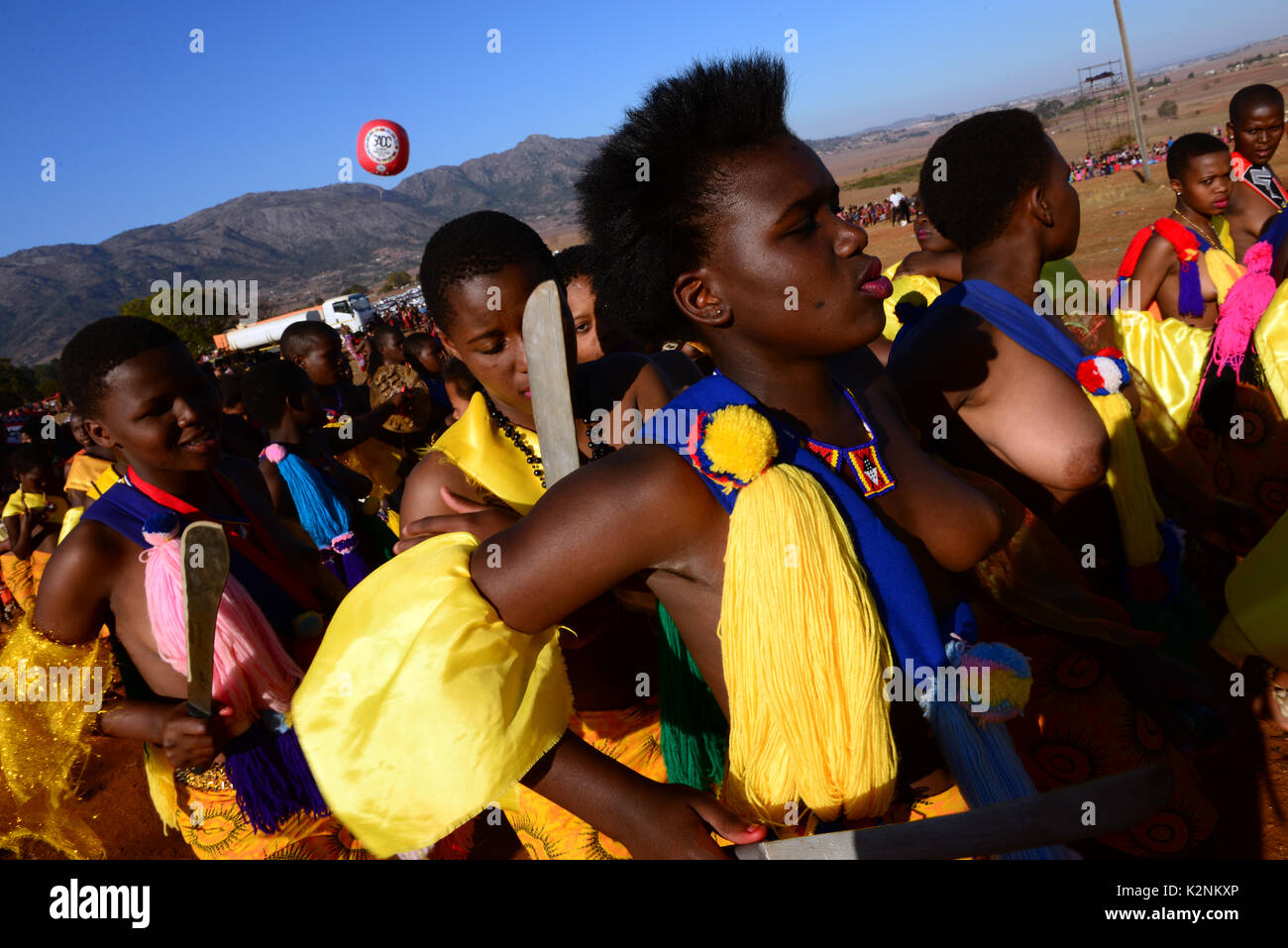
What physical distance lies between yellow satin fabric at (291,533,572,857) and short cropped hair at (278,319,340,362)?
17.0ft

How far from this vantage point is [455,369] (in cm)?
582

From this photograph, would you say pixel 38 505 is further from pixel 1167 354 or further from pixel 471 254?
pixel 1167 354

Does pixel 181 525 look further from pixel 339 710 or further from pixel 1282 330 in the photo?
pixel 1282 330

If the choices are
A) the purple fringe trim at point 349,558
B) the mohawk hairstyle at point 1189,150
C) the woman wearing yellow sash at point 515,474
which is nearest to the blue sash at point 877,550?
the woman wearing yellow sash at point 515,474

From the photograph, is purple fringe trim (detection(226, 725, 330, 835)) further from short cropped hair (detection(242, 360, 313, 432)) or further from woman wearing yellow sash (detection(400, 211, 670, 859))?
short cropped hair (detection(242, 360, 313, 432))

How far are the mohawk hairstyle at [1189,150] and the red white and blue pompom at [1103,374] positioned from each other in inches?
151

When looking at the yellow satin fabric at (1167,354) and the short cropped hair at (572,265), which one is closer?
the short cropped hair at (572,265)

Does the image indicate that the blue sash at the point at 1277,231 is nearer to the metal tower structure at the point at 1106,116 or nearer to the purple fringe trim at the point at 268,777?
the purple fringe trim at the point at 268,777

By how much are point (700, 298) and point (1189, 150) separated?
531cm

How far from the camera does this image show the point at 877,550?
1.43 meters

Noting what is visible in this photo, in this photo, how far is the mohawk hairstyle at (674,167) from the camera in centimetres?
150

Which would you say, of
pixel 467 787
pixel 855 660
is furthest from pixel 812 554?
pixel 467 787

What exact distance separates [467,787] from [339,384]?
6860 mm
